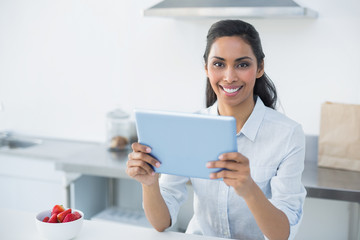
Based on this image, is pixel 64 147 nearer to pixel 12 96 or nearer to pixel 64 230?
pixel 12 96

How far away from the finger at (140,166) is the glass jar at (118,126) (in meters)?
1.58

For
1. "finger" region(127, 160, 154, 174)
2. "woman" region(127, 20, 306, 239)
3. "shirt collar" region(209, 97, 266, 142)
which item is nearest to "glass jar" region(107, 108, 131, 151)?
"woman" region(127, 20, 306, 239)

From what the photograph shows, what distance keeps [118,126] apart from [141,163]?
1706 millimetres

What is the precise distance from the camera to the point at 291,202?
139 cm

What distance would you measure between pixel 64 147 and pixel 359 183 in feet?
6.18

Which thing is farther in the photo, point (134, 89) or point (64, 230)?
point (134, 89)

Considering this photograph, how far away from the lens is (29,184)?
289cm

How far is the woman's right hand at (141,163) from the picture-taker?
125 cm

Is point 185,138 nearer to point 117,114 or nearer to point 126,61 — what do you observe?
point 117,114

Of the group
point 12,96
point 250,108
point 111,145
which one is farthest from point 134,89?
point 250,108

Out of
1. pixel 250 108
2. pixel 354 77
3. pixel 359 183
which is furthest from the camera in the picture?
pixel 354 77

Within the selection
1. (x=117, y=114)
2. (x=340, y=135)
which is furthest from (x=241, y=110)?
(x=117, y=114)

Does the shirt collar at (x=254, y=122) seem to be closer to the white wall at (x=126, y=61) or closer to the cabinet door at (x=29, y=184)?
the white wall at (x=126, y=61)

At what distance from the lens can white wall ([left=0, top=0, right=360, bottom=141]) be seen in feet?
8.33
